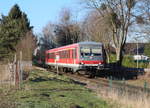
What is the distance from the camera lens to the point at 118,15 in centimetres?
3897

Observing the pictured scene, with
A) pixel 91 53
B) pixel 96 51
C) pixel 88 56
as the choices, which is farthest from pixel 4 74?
pixel 96 51

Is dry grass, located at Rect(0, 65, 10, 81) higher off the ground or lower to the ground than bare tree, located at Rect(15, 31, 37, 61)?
lower

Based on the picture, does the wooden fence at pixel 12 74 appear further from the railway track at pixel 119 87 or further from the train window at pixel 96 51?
the train window at pixel 96 51

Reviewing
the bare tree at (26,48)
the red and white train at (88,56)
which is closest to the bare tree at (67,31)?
the bare tree at (26,48)

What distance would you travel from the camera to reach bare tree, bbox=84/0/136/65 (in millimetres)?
37531

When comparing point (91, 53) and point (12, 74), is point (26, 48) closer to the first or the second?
point (91, 53)

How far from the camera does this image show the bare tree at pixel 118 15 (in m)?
37.5

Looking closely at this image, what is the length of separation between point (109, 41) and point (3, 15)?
1954 centimetres

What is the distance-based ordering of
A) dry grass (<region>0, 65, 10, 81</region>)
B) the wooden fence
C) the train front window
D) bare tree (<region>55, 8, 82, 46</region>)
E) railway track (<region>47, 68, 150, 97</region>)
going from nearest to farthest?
railway track (<region>47, 68, 150, 97</region>)
the wooden fence
dry grass (<region>0, 65, 10, 81</region>)
the train front window
bare tree (<region>55, 8, 82, 46</region>)

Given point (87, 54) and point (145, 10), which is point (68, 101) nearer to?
point (87, 54)

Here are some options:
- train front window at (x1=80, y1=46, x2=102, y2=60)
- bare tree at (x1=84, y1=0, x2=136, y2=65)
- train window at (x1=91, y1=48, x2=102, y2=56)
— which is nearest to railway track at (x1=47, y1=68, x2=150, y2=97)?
A: train front window at (x1=80, y1=46, x2=102, y2=60)

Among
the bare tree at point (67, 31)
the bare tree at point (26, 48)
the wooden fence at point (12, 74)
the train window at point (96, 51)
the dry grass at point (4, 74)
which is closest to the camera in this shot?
the wooden fence at point (12, 74)

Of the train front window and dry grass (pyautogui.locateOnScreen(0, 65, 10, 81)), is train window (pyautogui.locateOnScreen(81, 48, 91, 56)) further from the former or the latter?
dry grass (pyautogui.locateOnScreen(0, 65, 10, 81))

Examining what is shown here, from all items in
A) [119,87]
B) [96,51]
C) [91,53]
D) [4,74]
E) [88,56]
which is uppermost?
[96,51]
